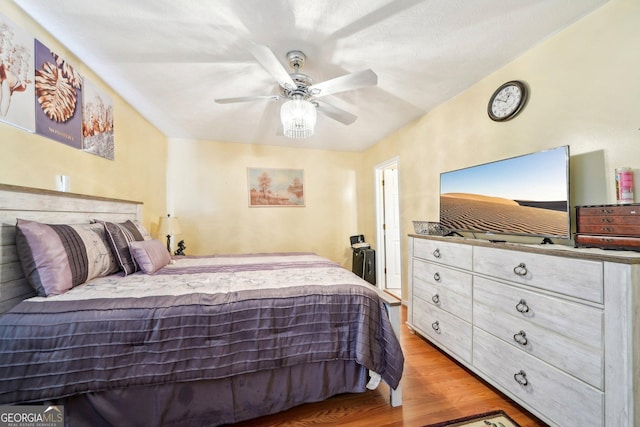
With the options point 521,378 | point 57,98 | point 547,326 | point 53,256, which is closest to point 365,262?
point 521,378

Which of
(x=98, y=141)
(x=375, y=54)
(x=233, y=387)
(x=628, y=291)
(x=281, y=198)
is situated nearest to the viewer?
(x=628, y=291)

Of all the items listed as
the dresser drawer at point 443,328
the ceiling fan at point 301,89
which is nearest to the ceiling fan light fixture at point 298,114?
the ceiling fan at point 301,89

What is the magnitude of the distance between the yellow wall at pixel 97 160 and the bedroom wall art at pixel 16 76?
0.05 m

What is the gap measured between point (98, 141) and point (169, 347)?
2.01 meters

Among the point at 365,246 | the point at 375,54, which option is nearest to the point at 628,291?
the point at 375,54

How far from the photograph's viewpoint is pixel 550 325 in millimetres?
1270

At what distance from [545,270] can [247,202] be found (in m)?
3.57

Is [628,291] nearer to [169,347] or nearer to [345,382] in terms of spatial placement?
[345,382]

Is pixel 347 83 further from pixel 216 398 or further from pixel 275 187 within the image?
pixel 275 187

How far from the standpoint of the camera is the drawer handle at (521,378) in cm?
138

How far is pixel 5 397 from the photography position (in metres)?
1.08

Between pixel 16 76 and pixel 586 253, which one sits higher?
pixel 16 76

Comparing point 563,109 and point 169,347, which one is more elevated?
point 563,109

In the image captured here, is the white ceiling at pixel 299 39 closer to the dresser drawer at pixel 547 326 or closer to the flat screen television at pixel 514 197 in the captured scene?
the flat screen television at pixel 514 197
